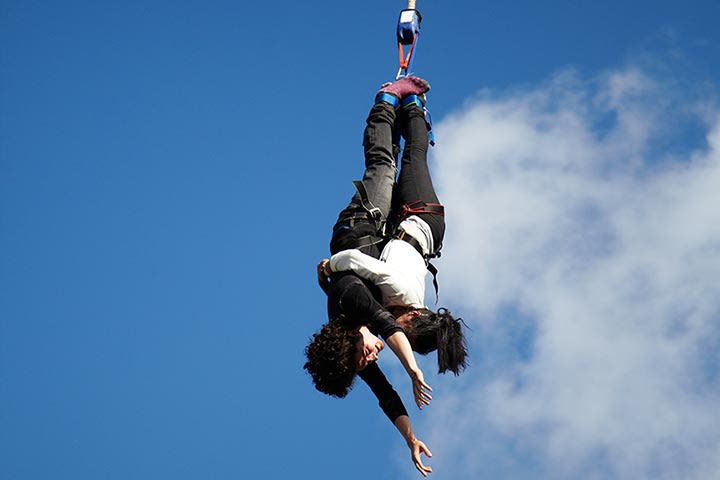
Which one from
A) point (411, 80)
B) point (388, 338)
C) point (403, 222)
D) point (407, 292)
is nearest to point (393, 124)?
point (411, 80)

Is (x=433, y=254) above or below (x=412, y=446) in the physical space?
above

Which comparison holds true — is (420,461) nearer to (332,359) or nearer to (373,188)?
(332,359)

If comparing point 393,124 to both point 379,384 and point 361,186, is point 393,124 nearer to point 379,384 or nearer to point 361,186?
point 361,186

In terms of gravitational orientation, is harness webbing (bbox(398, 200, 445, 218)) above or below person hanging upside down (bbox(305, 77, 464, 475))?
above

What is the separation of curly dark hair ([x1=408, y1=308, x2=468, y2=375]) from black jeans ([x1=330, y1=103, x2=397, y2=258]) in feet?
3.02

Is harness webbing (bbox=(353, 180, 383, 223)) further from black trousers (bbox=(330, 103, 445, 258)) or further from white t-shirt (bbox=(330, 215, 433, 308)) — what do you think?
white t-shirt (bbox=(330, 215, 433, 308))

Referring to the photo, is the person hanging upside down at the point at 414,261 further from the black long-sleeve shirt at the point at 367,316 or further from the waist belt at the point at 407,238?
the black long-sleeve shirt at the point at 367,316

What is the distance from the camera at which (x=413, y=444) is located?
847cm

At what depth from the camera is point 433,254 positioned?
953cm

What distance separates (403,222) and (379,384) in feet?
4.83

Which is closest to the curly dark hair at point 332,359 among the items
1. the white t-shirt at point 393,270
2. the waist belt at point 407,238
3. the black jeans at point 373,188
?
the white t-shirt at point 393,270

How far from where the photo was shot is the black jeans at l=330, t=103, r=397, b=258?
30.2 feet

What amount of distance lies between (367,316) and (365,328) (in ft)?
0.83

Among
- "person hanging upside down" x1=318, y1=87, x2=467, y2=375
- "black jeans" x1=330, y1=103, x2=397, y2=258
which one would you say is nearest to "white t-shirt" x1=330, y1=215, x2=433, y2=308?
"person hanging upside down" x1=318, y1=87, x2=467, y2=375
